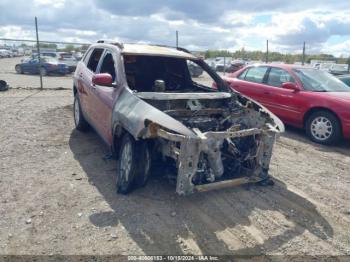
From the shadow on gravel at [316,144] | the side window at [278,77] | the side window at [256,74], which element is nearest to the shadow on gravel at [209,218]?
the shadow on gravel at [316,144]

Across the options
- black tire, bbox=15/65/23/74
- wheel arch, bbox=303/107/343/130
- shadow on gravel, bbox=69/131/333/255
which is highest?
black tire, bbox=15/65/23/74

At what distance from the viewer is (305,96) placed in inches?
280

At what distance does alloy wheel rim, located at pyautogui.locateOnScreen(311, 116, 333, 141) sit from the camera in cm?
676

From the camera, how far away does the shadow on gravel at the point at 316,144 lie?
257 inches

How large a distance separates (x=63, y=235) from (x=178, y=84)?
11.3ft

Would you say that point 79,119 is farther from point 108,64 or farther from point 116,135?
point 116,135

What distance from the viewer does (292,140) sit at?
7105mm

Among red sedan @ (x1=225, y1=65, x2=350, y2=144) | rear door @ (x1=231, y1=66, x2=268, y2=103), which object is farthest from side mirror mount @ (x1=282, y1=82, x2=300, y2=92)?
rear door @ (x1=231, y1=66, x2=268, y2=103)

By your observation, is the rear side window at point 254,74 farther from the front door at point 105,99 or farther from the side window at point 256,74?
the front door at point 105,99

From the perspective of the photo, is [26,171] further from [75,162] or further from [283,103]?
[283,103]

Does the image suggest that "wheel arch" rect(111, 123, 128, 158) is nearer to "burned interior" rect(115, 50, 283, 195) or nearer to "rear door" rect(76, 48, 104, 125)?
"burned interior" rect(115, 50, 283, 195)

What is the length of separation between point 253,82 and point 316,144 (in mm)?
2359

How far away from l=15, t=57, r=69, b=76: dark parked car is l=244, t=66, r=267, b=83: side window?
17031 mm

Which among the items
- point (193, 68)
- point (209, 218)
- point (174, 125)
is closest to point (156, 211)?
point (209, 218)
